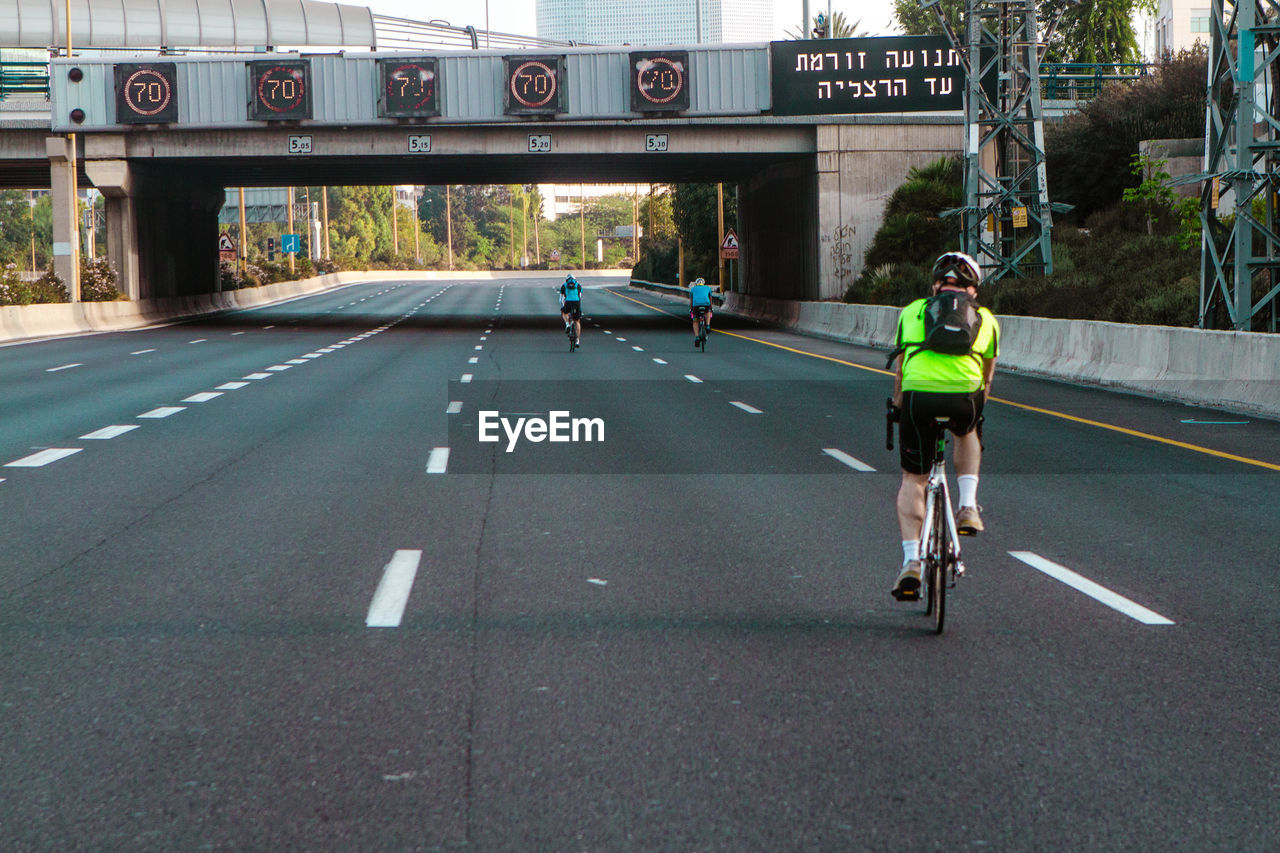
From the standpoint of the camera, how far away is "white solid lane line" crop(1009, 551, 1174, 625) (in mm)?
7402

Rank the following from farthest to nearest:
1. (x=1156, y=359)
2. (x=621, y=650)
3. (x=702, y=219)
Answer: (x=702, y=219)
(x=1156, y=359)
(x=621, y=650)

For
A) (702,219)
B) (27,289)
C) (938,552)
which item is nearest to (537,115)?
(27,289)

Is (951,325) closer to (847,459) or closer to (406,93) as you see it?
(847,459)

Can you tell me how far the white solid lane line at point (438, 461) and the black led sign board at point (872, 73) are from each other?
99.0ft

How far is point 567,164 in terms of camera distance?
50688mm

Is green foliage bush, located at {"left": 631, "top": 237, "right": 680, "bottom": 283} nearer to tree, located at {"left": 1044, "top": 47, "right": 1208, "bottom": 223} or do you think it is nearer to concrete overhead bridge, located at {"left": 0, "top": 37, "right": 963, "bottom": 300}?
tree, located at {"left": 1044, "top": 47, "right": 1208, "bottom": 223}

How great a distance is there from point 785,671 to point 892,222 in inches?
1636

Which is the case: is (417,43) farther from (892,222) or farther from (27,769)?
(27,769)

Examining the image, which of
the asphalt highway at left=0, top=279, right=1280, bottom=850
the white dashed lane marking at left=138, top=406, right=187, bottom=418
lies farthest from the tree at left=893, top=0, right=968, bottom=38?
the asphalt highway at left=0, top=279, right=1280, bottom=850

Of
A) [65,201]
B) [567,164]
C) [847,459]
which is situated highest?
[567,164]

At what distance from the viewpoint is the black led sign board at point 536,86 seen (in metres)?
43.2

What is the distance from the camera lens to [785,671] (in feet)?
20.8

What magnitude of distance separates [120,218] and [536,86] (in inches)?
541

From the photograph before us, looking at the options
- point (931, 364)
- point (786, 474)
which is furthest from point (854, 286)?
point (931, 364)
